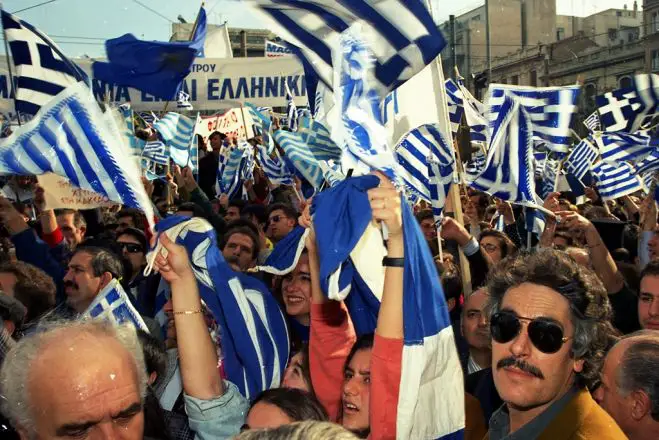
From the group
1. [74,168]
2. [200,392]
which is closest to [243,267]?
[74,168]

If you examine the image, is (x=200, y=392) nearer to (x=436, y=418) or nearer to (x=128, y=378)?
(x=128, y=378)

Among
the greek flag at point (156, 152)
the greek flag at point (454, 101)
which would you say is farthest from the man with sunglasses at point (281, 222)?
the greek flag at point (156, 152)

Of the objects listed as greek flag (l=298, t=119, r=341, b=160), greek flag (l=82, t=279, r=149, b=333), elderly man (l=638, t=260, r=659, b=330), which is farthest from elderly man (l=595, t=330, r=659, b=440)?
greek flag (l=298, t=119, r=341, b=160)

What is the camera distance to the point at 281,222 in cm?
631

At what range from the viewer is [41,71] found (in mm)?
5359

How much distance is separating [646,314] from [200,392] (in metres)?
2.34

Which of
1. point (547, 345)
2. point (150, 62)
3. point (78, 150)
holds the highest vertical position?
point (150, 62)

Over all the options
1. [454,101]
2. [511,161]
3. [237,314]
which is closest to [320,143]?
[511,161]

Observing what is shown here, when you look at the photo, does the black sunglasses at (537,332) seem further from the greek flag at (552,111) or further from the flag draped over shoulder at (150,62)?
the greek flag at (552,111)

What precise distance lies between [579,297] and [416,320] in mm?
553

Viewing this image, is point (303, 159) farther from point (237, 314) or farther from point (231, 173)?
point (231, 173)

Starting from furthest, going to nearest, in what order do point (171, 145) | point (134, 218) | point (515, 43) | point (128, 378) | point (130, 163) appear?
point (515, 43), point (171, 145), point (134, 218), point (130, 163), point (128, 378)

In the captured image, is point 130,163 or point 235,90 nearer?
point 130,163

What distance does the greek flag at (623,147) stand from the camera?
8.11 metres
